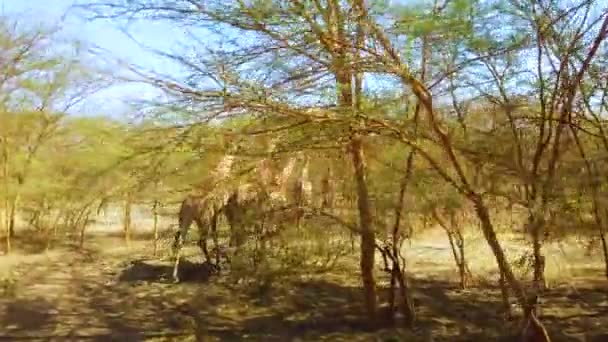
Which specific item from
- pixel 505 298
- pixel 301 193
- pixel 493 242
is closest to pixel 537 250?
pixel 493 242

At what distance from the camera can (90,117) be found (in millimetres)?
15703

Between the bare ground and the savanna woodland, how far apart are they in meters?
0.04

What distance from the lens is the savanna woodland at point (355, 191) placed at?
22.9ft

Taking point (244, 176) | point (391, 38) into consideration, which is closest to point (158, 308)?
point (244, 176)

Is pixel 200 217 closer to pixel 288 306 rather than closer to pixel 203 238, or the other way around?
pixel 203 238

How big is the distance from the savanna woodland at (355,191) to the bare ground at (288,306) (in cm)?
4

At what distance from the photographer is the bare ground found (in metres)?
10.6

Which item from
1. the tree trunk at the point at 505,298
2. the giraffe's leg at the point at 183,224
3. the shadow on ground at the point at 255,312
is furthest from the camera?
the giraffe's leg at the point at 183,224

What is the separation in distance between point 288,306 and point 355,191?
2.88 meters

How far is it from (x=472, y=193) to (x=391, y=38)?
67.3 inches

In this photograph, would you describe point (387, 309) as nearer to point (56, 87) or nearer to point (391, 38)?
point (391, 38)

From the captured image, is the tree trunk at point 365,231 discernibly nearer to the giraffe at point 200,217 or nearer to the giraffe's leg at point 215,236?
the giraffe at point 200,217

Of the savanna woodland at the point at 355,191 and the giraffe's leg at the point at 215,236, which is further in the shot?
the giraffe's leg at the point at 215,236

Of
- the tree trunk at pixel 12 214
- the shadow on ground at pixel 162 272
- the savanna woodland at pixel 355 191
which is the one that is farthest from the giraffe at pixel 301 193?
the tree trunk at pixel 12 214
